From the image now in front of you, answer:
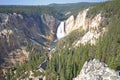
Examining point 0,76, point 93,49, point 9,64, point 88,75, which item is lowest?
point 9,64

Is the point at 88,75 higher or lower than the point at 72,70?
higher

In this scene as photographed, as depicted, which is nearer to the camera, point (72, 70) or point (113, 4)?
point (72, 70)

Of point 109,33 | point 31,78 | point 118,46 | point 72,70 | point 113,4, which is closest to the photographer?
point 72,70

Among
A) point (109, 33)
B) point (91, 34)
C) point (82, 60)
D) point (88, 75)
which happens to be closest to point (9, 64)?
point (91, 34)

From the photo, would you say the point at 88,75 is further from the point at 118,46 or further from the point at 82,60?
the point at 118,46

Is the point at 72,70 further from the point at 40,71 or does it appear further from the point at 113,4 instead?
the point at 113,4

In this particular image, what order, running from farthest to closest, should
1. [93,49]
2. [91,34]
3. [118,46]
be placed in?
[91,34], [93,49], [118,46]

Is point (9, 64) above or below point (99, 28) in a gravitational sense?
below

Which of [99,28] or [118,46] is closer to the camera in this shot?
[118,46]

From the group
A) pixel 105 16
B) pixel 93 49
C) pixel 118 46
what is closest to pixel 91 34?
pixel 105 16
